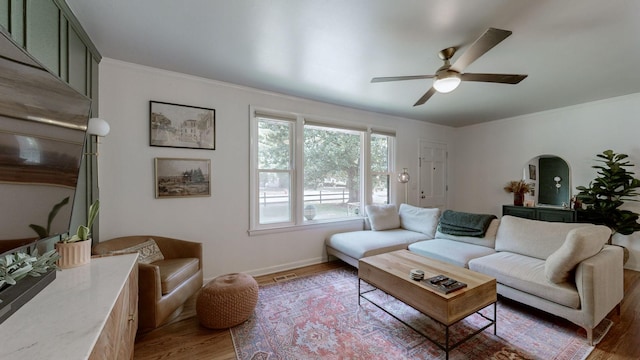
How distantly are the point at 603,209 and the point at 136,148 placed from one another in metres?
5.87

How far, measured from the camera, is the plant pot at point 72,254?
1.44 meters

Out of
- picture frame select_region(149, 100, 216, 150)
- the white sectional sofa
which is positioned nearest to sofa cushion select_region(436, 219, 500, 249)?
the white sectional sofa

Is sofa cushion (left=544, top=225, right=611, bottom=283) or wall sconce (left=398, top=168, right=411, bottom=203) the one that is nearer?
sofa cushion (left=544, top=225, right=611, bottom=283)

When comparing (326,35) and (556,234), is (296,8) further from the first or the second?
(556,234)

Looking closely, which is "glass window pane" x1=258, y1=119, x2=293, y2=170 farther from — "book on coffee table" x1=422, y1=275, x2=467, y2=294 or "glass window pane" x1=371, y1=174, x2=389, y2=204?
"book on coffee table" x1=422, y1=275, x2=467, y2=294

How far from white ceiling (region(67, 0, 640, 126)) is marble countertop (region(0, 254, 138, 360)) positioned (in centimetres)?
175

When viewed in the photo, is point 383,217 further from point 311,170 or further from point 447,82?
point 447,82

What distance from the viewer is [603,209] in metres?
3.41

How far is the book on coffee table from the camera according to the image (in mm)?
1818

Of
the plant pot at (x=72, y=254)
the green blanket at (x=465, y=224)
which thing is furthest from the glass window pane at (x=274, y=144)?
the green blanket at (x=465, y=224)

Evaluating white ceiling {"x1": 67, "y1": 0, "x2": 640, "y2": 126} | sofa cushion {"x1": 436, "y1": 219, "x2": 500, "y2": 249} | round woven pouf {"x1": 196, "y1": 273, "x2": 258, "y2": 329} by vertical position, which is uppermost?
white ceiling {"x1": 67, "y1": 0, "x2": 640, "y2": 126}

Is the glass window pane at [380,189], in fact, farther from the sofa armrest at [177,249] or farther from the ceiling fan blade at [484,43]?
the sofa armrest at [177,249]

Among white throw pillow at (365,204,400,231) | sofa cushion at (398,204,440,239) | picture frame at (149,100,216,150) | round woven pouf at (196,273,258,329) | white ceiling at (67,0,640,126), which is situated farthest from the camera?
white throw pillow at (365,204,400,231)

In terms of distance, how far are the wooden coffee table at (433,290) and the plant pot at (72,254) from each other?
214 cm
